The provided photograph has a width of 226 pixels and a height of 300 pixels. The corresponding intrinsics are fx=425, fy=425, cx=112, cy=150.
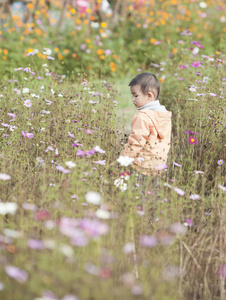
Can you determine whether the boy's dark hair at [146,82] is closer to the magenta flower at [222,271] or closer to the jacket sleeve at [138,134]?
the jacket sleeve at [138,134]

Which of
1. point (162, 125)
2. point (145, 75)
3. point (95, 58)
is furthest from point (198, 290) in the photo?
point (95, 58)

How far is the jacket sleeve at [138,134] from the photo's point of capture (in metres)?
3.03

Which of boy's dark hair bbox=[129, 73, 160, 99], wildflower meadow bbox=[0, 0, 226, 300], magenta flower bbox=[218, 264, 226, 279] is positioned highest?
boy's dark hair bbox=[129, 73, 160, 99]

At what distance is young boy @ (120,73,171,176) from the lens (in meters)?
3.01

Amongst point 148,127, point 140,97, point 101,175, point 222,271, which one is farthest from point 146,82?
point 222,271

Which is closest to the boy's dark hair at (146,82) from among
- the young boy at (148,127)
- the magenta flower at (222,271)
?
the young boy at (148,127)

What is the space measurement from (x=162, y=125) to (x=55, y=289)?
1903 millimetres

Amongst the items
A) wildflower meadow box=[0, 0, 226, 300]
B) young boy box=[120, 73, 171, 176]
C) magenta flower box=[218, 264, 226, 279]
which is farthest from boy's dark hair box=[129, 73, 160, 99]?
magenta flower box=[218, 264, 226, 279]

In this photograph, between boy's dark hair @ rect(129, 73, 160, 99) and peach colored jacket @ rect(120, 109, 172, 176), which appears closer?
peach colored jacket @ rect(120, 109, 172, 176)

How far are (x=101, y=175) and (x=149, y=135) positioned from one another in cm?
64

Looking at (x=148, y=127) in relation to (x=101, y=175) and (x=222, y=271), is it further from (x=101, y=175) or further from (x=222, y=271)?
(x=222, y=271)

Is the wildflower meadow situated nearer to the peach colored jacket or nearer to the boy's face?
the peach colored jacket

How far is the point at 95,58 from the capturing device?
→ 746 centimetres

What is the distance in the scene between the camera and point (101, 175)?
8.99 feet
